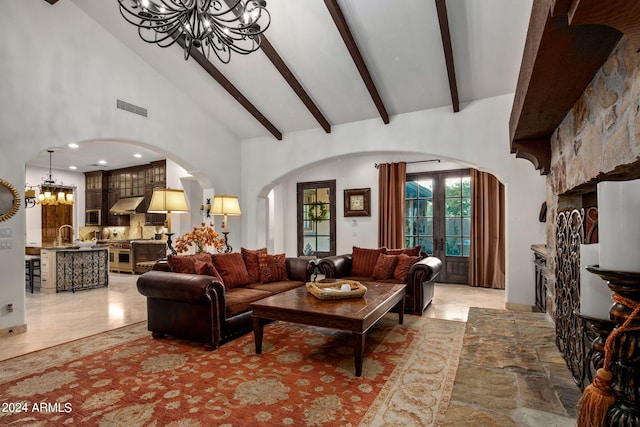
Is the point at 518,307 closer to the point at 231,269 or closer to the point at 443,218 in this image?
the point at 443,218

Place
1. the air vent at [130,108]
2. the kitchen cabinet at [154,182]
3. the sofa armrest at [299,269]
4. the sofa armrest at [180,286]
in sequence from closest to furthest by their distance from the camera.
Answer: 1. the sofa armrest at [180,286]
2. the sofa armrest at [299,269]
3. the air vent at [130,108]
4. the kitchen cabinet at [154,182]

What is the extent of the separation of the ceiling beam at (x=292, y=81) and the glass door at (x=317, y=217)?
2409 millimetres

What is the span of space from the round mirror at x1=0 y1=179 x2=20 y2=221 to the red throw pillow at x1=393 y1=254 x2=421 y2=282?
4.68m

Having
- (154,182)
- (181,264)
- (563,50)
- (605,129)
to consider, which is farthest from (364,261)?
(154,182)

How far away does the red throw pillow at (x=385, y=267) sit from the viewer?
15.8 ft

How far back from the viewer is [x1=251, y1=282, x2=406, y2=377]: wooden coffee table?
2.70 meters

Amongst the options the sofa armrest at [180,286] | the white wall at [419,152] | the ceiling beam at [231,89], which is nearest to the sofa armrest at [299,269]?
the sofa armrest at [180,286]

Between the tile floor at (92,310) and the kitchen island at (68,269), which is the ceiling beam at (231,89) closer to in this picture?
the tile floor at (92,310)

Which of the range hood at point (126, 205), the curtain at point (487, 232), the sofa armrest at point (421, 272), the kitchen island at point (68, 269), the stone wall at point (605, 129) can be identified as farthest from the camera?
the range hood at point (126, 205)

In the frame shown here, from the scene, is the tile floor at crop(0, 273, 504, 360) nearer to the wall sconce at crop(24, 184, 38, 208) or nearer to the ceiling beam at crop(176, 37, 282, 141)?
the wall sconce at crop(24, 184, 38, 208)

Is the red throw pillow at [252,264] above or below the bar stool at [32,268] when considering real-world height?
above

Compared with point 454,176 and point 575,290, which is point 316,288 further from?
point 454,176

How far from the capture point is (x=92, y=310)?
4.89 metres

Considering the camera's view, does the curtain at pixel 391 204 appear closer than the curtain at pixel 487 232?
No
